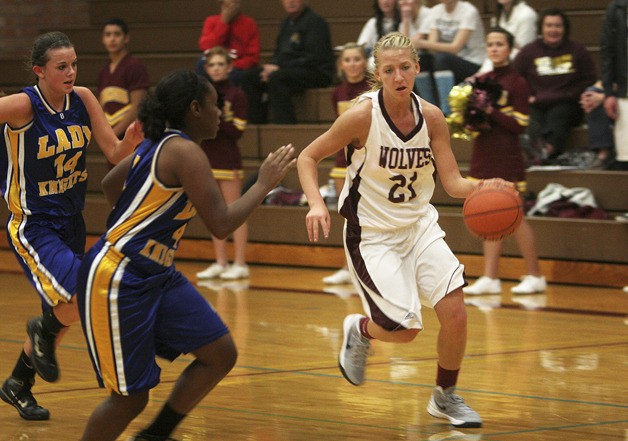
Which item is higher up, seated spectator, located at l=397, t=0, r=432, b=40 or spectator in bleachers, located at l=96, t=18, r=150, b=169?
seated spectator, located at l=397, t=0, r=432, b=40

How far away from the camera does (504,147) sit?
8.22 metres

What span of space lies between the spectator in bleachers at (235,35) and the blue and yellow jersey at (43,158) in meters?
5.70

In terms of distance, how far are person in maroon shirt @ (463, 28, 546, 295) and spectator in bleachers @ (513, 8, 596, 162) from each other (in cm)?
91

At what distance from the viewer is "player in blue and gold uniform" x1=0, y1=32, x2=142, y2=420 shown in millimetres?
4742

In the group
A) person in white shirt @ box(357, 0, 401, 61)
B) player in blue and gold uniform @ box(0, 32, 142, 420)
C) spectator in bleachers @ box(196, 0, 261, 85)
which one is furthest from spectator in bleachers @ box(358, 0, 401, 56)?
player in blue and gold uniform @ box(0, 32, 142, 420)

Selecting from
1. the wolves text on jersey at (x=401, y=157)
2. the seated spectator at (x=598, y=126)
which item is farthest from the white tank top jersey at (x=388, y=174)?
the seated spectator at (x=598, y=126)

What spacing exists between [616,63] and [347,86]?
201 cm

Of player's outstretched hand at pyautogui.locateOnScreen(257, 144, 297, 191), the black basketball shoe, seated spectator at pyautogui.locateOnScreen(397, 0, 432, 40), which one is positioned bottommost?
the black basketball shoe

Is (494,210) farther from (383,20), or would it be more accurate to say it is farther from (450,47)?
(383,20)

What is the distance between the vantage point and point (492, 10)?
35.0 ft

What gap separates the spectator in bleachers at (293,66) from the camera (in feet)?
33.6

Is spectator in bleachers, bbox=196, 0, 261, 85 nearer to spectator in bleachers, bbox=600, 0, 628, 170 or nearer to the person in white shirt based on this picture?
the person in white shirt

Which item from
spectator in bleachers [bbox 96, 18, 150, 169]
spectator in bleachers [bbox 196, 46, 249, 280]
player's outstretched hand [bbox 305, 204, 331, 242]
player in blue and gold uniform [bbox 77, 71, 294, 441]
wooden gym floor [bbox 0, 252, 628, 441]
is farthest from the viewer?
spectator in bleachers [bbox 96, 18, 150, 169]

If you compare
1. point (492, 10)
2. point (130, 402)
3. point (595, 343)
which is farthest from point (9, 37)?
point (130, 402)
